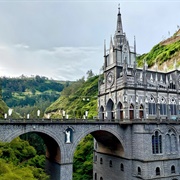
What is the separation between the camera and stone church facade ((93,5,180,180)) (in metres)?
34.6

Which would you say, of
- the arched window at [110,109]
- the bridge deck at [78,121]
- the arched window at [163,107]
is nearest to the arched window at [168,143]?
the bridge deck at [78,121]

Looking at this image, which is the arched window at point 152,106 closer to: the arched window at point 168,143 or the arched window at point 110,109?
the arched window at point 168,143

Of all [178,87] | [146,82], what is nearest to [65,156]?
[146,82]

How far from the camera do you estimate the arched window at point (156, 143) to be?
35278mm

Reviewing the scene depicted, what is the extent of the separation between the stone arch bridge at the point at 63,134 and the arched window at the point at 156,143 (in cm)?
445

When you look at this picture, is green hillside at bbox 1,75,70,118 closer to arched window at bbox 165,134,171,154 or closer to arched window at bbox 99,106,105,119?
arched window at bbox 99,106,105,119

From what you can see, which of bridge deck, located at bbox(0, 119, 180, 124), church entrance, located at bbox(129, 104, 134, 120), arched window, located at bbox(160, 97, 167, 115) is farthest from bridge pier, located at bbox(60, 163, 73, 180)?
arched window, located at bbox(160, 97, 167, 115)

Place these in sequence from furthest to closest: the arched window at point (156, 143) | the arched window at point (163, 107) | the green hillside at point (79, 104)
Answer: the green hillside at point (79, 104)
the arched window at point (163, 107)
the arched window at point (156, 143)

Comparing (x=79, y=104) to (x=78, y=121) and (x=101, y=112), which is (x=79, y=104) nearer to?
(x=101, y=112)

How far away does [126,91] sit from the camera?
38.3 meters

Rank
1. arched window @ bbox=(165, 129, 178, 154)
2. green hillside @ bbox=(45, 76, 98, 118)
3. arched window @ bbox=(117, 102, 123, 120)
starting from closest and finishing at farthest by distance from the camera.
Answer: arched window @ bbox=(165, 129, 178, 154), arched window @ bbox=(117, 102, 123, 120), green hillside @ bbox=(45, 76, 98, 118)

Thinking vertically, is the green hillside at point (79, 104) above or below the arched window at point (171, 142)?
above

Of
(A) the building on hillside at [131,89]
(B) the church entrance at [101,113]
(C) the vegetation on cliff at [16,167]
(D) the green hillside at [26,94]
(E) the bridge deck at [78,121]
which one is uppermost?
(D) the green hillside at [26,94]

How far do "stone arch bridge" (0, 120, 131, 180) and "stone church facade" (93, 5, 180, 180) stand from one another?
1367mm
